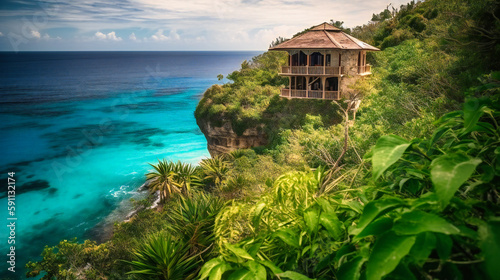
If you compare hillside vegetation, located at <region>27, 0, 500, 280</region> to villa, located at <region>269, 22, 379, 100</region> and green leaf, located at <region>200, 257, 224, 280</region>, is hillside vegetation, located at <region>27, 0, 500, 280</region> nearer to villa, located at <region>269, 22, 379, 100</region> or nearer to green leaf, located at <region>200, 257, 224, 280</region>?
green leaf, located at <region>200, 257, 224, 280</region>

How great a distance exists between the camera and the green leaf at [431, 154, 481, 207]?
980 mm

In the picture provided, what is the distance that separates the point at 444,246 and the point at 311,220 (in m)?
0.82

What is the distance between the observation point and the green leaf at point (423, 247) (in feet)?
3.29

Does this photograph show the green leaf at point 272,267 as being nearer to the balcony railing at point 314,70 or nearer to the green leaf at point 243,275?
the green leaf at point 243,275

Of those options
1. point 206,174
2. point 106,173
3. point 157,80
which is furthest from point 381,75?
point 157,80

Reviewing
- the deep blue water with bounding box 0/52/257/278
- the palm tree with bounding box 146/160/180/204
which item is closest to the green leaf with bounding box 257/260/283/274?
the palm tree with bounding box 146/160/180/204

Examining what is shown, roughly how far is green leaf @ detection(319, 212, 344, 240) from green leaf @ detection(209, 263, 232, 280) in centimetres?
56

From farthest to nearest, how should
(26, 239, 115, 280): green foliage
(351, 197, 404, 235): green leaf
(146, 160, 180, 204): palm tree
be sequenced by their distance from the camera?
(146, 160, 180, 204): palm tree → (26, 239, 115, 280): green foliage → (351, 197, 404, 235): green leaf

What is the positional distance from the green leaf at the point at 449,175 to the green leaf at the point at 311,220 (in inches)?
32.0

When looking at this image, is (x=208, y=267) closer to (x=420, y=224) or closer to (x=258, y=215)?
(x=258, y=215)

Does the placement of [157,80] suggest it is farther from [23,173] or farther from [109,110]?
[23,173]

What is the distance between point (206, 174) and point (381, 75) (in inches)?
475

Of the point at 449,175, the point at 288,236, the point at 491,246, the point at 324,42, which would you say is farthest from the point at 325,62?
the point at 491,246

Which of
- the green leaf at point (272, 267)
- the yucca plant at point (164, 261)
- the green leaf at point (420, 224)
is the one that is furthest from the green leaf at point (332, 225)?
the yucca plant at point (164, 261)
